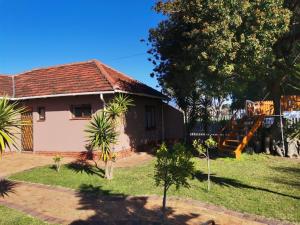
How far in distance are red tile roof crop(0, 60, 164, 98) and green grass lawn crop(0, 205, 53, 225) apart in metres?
8.12

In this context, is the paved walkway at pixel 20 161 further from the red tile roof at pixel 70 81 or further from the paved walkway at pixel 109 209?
the paved walkway at pixel 109 209

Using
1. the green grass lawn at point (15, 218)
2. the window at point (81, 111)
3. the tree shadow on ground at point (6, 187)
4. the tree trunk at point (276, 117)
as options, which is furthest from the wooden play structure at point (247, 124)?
the green grass lawn at point (15, 218)

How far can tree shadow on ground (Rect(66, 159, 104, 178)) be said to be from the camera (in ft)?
44.7

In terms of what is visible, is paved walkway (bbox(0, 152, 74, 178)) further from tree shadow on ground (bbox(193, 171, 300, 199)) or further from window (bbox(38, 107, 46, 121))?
tree shadow on ground (bbox(193, 171, 300, 199))

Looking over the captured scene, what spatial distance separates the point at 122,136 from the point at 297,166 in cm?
817

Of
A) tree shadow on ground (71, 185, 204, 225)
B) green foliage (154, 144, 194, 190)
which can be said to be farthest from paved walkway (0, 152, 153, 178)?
green foliage (154, 144, 194, 190)

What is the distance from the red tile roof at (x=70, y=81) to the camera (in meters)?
16.8

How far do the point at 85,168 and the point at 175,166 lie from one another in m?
8.40

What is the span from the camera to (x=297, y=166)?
14.2m

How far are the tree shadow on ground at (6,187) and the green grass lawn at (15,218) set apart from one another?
6.33 feet

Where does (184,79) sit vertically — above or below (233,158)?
above

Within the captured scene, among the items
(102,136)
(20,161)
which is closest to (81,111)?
(20,161)

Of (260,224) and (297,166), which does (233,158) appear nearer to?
(297,166)

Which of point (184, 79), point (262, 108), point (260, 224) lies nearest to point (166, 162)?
point (260, 224)
